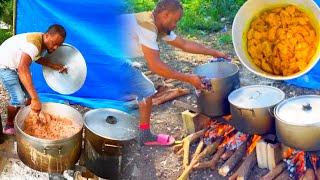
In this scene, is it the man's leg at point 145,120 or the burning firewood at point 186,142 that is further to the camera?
the man's leg at point 145,120

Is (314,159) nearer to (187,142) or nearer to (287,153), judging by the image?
(287,153)

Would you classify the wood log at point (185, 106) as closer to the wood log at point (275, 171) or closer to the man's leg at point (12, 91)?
the wood log at point (275, 171)

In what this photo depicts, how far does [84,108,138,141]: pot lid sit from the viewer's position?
3.29 m

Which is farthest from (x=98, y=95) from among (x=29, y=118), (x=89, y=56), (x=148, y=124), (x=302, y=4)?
(x=302, y=4)

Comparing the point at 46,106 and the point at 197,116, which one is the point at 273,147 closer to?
the point at 197,116

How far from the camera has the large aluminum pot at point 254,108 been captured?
344cm

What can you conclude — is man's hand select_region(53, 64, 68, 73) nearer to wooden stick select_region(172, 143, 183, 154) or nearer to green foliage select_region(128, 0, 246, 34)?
wooden stick select_region(172, 143, 183, 154)

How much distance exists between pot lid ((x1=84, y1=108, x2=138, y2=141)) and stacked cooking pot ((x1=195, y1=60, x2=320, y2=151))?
609mm

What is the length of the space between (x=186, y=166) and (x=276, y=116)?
2.33 feet

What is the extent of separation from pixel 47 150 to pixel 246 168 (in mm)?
1260

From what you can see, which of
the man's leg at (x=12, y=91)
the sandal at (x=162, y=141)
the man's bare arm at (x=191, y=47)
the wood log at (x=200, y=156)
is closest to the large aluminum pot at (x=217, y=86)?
the man's bare arm at (x=191, y=47)

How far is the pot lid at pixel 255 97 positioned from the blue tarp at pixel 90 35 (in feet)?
3.43

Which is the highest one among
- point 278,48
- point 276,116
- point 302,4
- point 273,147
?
point 302,4

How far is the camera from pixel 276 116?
3.31 meters
